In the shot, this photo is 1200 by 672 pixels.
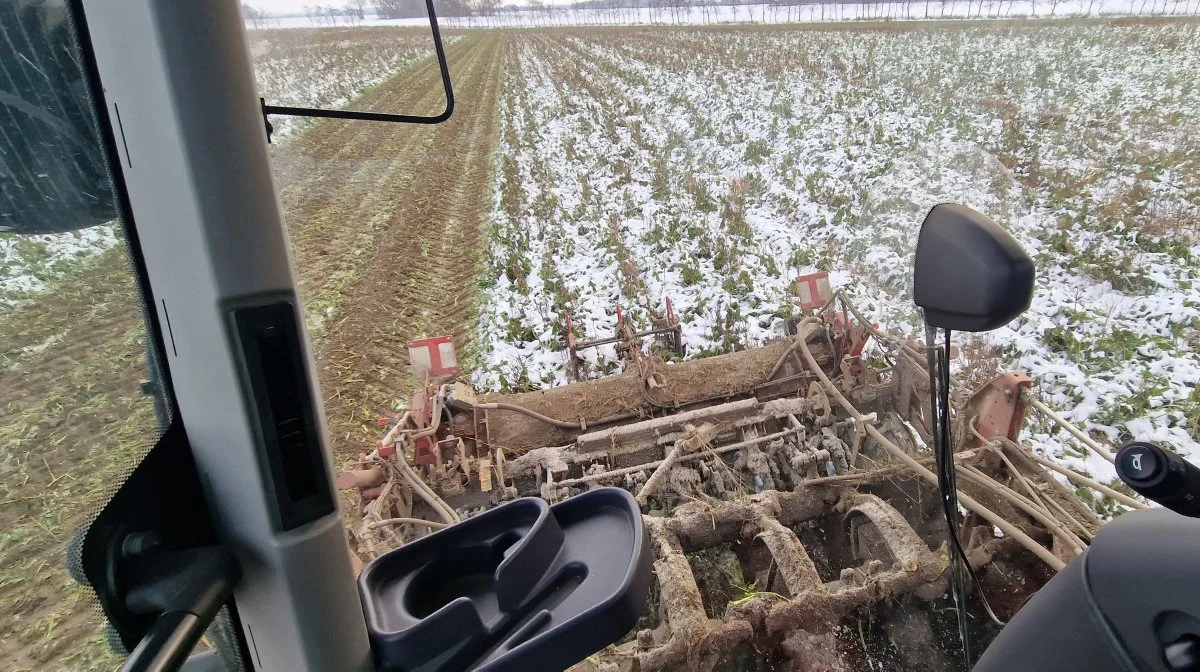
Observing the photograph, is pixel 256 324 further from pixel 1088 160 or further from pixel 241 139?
pixel 1088 160

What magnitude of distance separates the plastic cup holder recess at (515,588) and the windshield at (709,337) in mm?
504

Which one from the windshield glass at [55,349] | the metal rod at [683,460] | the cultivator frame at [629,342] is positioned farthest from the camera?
the cultivator frame at [629,342]

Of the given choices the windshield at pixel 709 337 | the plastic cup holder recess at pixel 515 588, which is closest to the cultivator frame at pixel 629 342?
the windshield at pixel 709 337

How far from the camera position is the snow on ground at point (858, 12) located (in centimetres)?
1947

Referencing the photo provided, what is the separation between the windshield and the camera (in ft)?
3.30

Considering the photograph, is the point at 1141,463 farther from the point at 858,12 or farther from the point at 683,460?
the point at 858,12

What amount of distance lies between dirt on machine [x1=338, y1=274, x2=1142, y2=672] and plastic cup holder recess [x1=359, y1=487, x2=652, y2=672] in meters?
1.16

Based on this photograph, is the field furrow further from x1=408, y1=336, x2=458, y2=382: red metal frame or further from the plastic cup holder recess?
the plastic cup holder recess

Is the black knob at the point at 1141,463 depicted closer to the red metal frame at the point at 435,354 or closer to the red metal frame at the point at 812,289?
the red metal frame at the point at 435,354

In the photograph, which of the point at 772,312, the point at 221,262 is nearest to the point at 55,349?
the point at 221,262

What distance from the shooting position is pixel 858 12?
2759 centimetres

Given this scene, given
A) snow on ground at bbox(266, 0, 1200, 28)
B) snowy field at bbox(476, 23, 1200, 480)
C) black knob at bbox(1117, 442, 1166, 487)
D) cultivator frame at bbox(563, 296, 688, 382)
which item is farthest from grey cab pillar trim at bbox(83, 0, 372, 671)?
snow on ground at bbox(266, 0, 1200, 28)

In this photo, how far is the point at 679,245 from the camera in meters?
9.48

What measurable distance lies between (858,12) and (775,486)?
30253 millimetres
